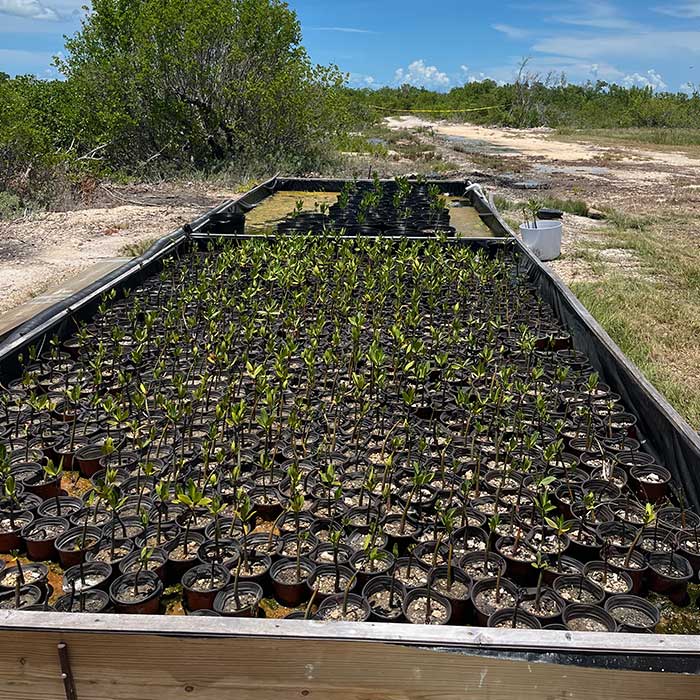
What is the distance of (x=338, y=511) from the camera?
116 inches

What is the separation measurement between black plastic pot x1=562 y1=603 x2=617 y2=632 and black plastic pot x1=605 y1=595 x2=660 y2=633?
0.05 m

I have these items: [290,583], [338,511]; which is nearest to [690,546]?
[338,511]

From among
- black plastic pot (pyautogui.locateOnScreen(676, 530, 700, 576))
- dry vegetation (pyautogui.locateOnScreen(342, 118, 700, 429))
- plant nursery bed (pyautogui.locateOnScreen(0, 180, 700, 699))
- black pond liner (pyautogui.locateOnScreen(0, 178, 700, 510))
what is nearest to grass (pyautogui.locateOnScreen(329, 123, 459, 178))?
dry vegetation (pyautogui.locateOnScreen(342, 118, 700, 429))

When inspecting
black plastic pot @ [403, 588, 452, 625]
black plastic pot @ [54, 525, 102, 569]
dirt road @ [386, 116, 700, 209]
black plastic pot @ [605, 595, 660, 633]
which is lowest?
black plastic pot @ [605, 595, 660, 633]

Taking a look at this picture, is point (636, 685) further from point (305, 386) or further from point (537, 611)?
Result: point (305, 386)

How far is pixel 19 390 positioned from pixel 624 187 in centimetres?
1605

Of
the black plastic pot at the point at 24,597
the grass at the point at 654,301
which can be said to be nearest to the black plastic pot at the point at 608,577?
the black plastic pot at the point at 24,597

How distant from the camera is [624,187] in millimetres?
16719

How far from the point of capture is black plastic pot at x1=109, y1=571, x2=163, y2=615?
2.38m

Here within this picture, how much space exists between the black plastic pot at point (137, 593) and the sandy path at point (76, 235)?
5455 mm

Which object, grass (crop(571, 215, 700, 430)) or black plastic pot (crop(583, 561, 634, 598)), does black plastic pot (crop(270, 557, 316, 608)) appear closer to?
black plastic pot (crop(583, 561, 634, 598))

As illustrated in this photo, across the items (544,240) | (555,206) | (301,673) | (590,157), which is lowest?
(301,673)

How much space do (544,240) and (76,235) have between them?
711 cm

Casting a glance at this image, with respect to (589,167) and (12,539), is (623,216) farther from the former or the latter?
(12,539)
